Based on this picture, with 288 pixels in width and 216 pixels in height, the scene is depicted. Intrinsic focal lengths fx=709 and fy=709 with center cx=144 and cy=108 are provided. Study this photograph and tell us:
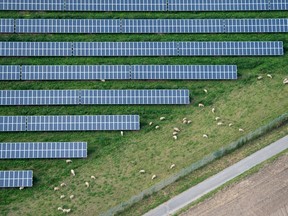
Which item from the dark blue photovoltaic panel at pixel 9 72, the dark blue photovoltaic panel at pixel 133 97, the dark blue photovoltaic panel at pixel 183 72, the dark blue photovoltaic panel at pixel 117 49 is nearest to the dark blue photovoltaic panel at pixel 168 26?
the dark blue photovoltaic panel at pixel 117 49

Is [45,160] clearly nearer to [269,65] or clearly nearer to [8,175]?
[8,175]

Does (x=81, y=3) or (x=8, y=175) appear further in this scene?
(x=81, y=3)

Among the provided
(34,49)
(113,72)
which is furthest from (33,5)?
(113,72)

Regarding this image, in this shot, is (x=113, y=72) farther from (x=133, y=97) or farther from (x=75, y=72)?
(x=75, y=72)

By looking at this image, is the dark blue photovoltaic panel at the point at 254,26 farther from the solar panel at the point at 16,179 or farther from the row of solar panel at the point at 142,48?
the solar panel at the point at 16,179

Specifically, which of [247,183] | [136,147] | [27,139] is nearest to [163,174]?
[136,147]

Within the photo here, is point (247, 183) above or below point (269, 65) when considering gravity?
below
